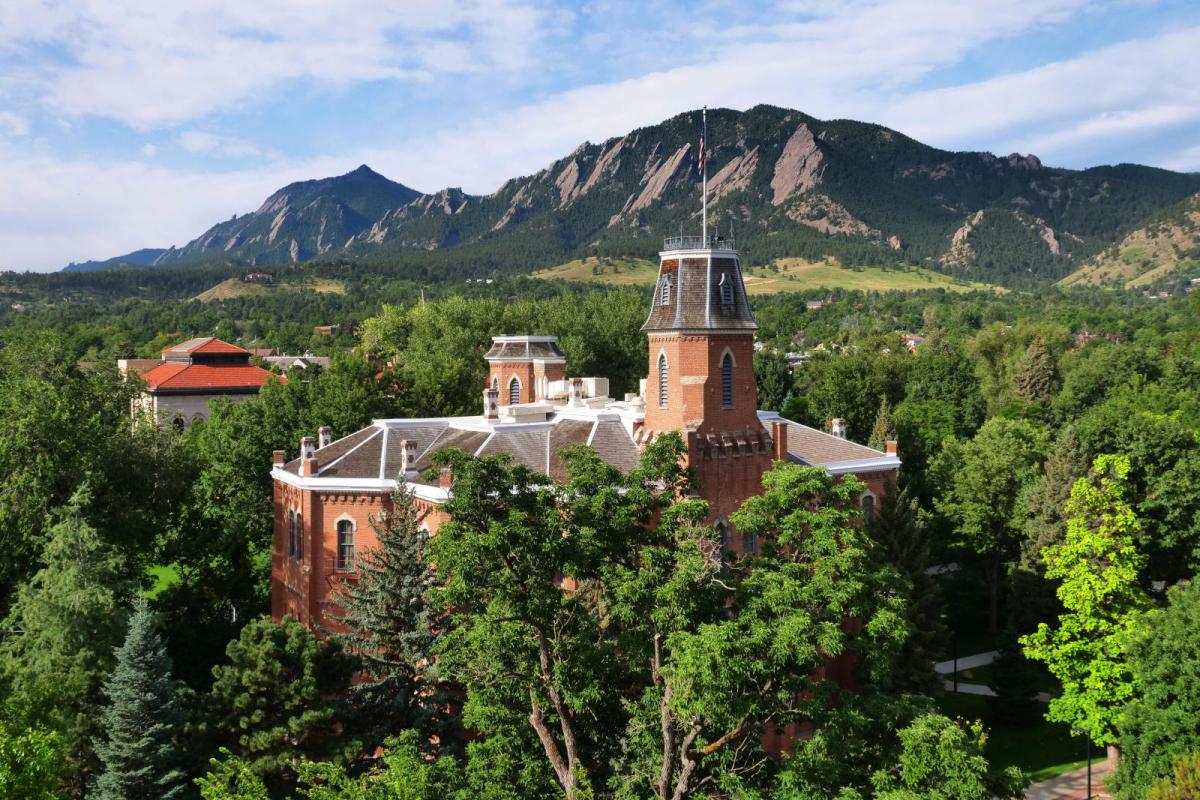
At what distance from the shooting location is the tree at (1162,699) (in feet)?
93.0

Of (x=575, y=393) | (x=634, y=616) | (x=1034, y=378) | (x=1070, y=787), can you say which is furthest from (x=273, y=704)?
(x=1034, y=378)

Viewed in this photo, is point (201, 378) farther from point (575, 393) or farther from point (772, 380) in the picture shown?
point (575, 393)

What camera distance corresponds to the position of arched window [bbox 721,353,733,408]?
3512 cm

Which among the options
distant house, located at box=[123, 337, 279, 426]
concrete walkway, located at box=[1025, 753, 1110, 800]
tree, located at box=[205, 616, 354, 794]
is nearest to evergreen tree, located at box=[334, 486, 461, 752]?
tree, located at box=[205, 616, 354, 794]

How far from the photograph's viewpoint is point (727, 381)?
3525cm

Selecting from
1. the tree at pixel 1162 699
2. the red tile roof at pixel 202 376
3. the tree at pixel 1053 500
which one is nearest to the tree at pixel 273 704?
the tree at pixel 1162 699

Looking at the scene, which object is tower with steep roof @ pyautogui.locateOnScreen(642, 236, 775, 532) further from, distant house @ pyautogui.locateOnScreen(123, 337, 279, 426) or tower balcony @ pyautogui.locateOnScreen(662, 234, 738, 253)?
distant house @ pyautogui.locateOnScreen(123, 337, 279, 426)

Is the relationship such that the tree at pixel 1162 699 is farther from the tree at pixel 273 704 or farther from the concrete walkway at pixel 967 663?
the tree at pixel 273 704

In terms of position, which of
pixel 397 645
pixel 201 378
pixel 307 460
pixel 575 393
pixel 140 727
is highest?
pixel 575 393

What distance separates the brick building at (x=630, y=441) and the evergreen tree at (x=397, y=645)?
529 cm

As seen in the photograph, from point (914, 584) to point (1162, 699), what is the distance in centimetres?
856

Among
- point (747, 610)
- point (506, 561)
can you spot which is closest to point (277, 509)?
point (506, 561)

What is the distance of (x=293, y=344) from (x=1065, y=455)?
456 ft

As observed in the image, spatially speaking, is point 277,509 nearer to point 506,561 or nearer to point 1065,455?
point 506,561
